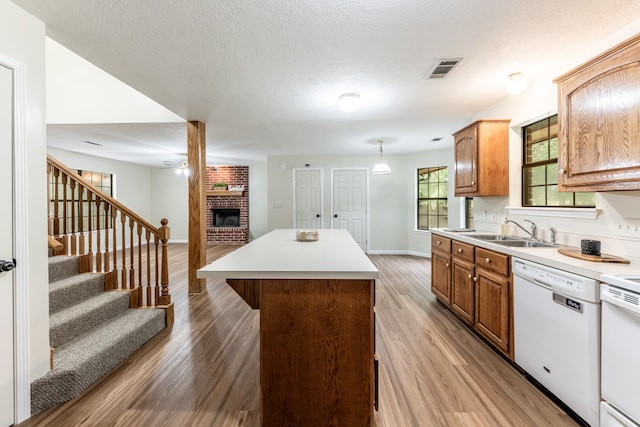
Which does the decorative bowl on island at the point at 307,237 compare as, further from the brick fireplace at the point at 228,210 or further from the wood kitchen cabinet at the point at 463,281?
the brick fireplace at the point at 228,210

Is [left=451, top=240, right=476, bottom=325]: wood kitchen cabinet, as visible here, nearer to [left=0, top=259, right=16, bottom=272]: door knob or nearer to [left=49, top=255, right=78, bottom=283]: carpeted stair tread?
[left=0, top=259, right=16, bottom=272]: door knob

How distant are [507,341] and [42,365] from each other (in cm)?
318

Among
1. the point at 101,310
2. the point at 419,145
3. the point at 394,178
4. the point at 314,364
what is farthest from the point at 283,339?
the point at 394,178

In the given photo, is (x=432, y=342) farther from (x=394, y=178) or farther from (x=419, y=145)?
(x=394, y=178)

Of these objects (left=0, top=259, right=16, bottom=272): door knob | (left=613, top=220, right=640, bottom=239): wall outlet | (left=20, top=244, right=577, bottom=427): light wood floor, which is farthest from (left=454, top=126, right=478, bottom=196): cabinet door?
(left=0, top=259, right=16, bottom=272): door knob

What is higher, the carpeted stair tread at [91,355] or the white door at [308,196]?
the white door at [308,196]

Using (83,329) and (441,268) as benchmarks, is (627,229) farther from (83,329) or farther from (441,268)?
(83,329)

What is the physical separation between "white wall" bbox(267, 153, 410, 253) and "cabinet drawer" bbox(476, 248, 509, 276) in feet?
13.6

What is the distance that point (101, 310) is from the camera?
7.94 feet

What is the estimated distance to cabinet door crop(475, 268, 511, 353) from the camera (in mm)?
2158

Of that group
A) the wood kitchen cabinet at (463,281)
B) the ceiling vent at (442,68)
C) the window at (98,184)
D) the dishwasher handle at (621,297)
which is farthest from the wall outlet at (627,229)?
the window at (98,184)

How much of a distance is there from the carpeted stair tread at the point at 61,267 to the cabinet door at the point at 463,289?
3790mm

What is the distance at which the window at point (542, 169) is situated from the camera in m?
2.57

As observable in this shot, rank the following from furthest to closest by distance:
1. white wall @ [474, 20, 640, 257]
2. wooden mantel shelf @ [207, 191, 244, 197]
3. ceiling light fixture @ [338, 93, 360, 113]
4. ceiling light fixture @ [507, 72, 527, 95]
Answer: wooden mantel shelf @ [207, 191, 244, 197], ceiling light fixture @ [338, 93, 360, 113], ceiling light fixture @ [507, 72, 527, 95], white wall @ [474, 20, 640, 257]
